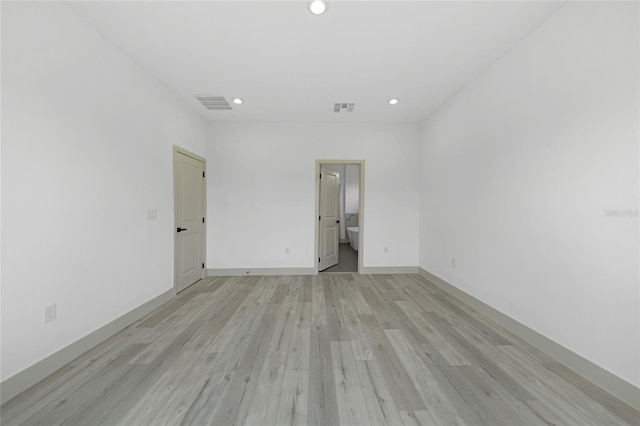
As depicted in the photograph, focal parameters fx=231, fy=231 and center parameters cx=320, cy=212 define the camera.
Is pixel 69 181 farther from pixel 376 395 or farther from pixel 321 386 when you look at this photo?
pixel 376 395

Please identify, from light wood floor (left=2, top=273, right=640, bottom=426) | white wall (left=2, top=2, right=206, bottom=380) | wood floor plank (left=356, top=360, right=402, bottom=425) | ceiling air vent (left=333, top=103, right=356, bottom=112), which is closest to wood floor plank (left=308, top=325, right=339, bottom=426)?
light wood floor (left=2, top=273, right=640, bottom=426)

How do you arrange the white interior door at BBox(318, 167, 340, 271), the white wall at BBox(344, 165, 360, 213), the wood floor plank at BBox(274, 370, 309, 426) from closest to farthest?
the wood floor plank at BBox(274, 370, 309, 426), the white interior door at BBox(318, 167, 340, 271), the white wall at BBox(344, 165, 360, 213)

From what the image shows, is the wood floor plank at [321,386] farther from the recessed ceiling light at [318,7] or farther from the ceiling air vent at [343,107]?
the ceiling air vent at [343,107]

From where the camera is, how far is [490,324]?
2416 mm

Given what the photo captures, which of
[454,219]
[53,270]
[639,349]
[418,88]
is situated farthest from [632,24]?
[53,270]

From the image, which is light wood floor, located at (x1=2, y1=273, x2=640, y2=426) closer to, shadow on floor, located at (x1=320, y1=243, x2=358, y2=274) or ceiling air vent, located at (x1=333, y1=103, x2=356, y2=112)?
shadow on floor, located at (x1=320, y1=243, x2=358, y2=274)

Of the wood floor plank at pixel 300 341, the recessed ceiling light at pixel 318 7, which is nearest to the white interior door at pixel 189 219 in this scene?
the wood floor plank at pixel 300 341

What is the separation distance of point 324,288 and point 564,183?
2.90 m

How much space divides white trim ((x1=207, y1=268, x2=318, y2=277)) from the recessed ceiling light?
3604mm

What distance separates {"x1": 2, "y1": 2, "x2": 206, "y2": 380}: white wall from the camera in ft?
4.86

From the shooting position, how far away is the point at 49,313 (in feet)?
5.49

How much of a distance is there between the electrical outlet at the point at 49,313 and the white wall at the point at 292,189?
2.46 metres

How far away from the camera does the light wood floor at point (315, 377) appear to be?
53.2 inches

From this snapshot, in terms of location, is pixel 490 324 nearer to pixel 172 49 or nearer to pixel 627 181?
pixel 627 181
